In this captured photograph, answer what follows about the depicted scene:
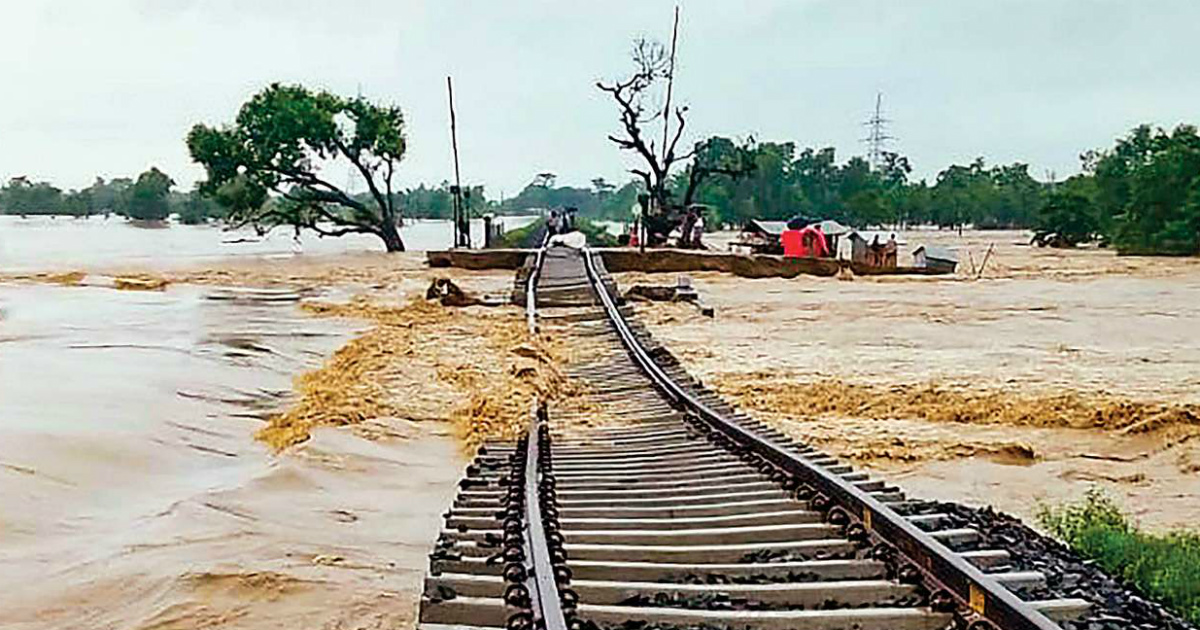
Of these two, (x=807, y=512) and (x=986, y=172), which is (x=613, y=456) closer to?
(x=807, y=512)

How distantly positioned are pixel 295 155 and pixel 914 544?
46414 millimetres

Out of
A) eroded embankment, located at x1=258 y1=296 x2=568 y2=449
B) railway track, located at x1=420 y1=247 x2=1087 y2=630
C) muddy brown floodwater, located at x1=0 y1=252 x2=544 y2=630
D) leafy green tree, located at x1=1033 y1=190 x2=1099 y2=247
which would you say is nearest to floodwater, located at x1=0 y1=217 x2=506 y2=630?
muddy brown floodwater, located at x1=0 y1=252 x2=544 y2=630

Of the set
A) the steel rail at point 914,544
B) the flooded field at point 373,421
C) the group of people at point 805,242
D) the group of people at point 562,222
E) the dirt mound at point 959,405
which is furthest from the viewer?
the group of people at point 562,222

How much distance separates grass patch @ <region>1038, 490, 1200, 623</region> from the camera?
14.6 ft

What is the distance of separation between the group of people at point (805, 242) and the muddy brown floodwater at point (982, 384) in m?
11.8

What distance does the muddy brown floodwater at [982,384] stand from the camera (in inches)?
307

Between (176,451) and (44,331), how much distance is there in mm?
10021

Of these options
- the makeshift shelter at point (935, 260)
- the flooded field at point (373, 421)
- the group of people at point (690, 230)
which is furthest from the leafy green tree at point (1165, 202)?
the flooded field at point (373, 421)

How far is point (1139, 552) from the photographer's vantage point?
500cm

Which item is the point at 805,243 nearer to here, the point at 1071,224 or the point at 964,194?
the point at 1071,224

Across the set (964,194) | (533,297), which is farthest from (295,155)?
(964,194)

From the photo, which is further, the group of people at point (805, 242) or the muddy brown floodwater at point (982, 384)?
the group of people at point (805, 242)

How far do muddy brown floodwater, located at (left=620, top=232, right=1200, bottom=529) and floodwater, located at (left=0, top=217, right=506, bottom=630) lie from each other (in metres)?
A: 3.10

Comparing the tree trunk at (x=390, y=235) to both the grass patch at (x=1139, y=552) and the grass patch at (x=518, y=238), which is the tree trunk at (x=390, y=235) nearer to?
the grass patch at (x=518, y=238)
